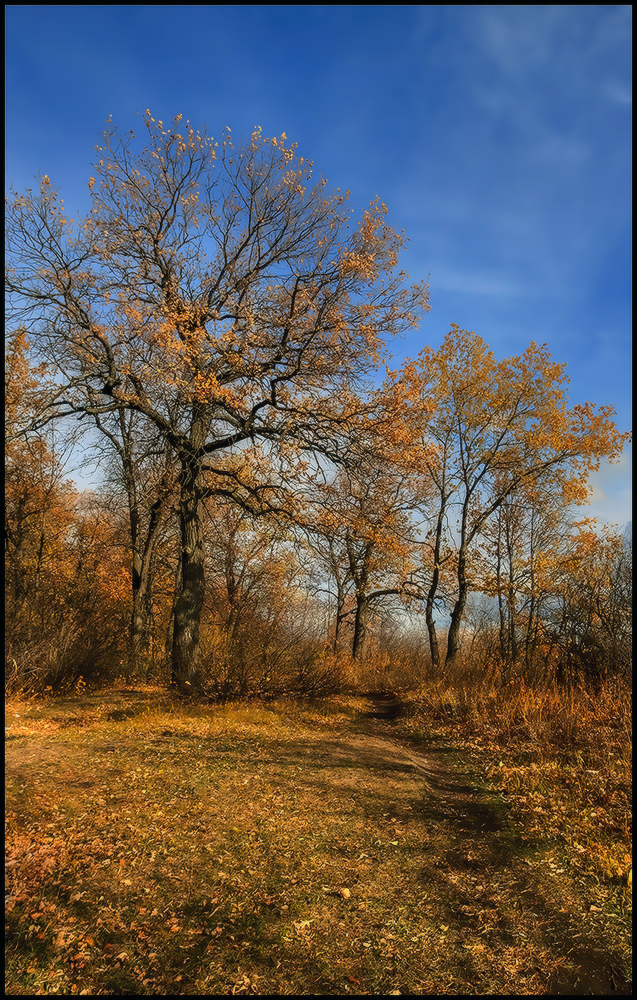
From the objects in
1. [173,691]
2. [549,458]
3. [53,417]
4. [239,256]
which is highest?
[239,256]

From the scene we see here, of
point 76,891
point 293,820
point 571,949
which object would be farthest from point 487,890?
point 76,891

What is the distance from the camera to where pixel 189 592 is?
1209cm

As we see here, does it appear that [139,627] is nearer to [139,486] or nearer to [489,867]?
[139,486]

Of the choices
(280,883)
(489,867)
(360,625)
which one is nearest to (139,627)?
(360,625)

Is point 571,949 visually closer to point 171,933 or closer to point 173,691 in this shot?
point 171,933

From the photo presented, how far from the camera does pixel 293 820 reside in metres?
5.33

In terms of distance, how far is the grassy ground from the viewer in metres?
3.28

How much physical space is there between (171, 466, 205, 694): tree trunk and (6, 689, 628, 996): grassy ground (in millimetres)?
4268

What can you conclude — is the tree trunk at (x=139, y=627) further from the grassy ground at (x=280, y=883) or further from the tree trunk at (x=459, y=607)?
the tree trunk at (x=459, y=607)

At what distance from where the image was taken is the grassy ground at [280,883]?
3277 millimetres

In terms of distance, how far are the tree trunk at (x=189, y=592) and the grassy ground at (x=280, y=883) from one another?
14.0 ft

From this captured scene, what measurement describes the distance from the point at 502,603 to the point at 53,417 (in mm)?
16294

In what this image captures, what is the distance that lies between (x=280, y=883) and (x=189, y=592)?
833 centimetres

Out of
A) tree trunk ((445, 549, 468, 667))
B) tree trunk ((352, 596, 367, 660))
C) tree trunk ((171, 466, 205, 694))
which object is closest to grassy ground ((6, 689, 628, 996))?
tree trunk ((171, 466, 205, 694))
